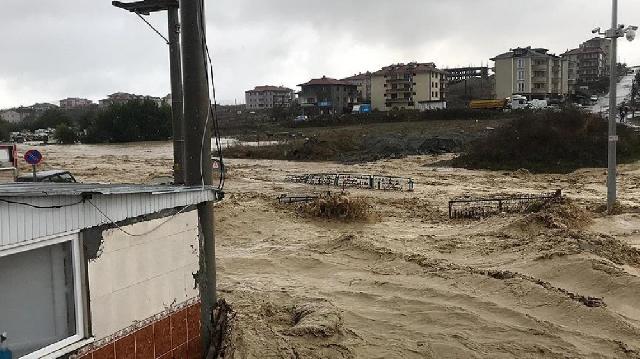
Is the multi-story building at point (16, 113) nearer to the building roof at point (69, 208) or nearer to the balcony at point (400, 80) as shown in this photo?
the balcony at point (400, 80)

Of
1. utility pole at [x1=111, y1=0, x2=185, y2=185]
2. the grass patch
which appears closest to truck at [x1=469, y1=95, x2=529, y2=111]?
the grass patch

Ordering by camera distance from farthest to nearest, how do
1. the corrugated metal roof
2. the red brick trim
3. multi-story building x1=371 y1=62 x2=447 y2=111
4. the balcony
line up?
1. the balcony
2. multi-story building x1=371 y1=62 x2=447 y2=111
3. the red brick trim
4. the corrugated metal roof

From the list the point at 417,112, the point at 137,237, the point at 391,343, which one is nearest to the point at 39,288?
the point at 137,237

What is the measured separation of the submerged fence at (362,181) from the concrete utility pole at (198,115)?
18795 millimetres

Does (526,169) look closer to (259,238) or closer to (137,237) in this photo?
(259,238)

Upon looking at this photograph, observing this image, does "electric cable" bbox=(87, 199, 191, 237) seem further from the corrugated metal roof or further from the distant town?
the distant town

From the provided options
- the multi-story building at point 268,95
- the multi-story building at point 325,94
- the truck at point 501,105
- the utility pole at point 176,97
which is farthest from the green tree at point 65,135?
the multi-story building at point 268,95

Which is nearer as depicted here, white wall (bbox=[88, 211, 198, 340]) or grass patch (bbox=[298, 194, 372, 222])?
white wall (bbox=[88, 211, 198, 340])

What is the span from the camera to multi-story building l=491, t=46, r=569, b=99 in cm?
8150

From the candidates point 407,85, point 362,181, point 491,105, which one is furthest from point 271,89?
point 362,181

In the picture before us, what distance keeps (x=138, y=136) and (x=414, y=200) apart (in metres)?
57.7

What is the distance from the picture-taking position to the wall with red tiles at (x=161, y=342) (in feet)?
16.4

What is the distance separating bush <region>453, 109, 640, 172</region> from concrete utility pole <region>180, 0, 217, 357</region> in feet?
92.0

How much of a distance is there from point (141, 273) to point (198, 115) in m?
1.77
